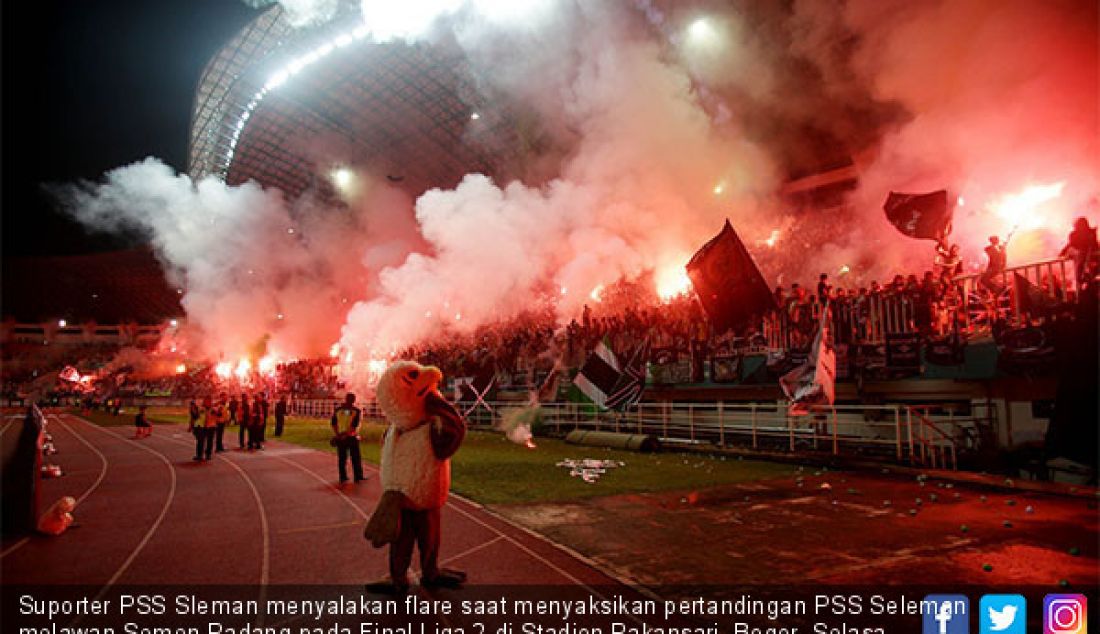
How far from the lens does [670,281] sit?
61.5ft

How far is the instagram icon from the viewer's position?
344 centimetres

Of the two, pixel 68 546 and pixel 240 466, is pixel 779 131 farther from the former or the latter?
pixel 68 546

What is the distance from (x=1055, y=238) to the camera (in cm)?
1259

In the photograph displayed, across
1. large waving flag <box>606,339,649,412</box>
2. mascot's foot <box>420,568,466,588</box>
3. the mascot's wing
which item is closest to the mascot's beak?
the mascot's wing

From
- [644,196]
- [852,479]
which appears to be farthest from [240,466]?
[644,196]

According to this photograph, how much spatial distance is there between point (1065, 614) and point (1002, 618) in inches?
15.5

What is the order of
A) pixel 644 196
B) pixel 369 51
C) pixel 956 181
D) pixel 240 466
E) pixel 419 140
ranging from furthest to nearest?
pixel 419 140, pixel 369 51, pixel 644 196, pixel 956 181, pixel 240 466

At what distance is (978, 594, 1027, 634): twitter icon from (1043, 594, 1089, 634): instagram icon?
119 millimetres

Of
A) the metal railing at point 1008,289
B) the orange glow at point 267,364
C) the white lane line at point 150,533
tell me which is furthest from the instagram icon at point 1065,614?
the orange glow at point 267,364

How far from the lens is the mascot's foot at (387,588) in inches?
159

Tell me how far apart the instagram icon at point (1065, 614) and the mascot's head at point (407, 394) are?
169 inches

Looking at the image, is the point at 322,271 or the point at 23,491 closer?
the point at 23,491

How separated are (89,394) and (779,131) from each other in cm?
5078

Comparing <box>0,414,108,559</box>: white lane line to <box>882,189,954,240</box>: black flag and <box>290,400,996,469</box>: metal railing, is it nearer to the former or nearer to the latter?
<box>290,400,996,469</box>: metal railing
